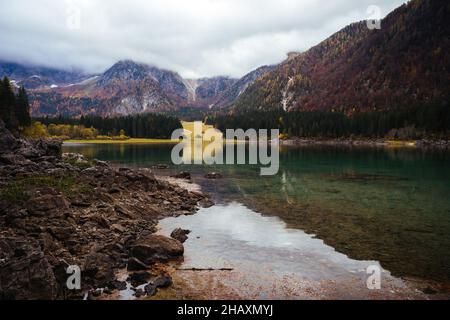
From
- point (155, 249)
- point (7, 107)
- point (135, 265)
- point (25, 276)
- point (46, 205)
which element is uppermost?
point (7, 107)

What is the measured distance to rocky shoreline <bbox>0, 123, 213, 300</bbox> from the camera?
16.9m

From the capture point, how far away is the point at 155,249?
2323cm

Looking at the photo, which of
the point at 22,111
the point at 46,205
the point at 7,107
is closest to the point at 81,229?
the point at 46,205

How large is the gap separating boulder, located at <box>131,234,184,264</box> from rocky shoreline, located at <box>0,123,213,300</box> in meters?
0.06

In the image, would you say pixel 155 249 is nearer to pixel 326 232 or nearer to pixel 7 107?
pixel 326 232

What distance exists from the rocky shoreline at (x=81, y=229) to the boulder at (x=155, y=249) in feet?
0.20

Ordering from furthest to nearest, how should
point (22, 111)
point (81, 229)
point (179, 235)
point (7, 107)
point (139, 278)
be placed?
point (22, 111), point (7, 107), point (179, 235), point (81, 229), point (139, 278)

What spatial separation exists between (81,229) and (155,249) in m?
6.19

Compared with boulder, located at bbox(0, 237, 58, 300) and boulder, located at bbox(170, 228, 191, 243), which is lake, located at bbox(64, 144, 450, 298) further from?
boulder, located at bbox(0, 237, 58, 300)

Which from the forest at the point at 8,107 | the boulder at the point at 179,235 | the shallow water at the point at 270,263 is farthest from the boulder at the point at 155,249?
the forest at the point at 8,107

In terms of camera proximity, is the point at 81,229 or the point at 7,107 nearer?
the point at 81,229

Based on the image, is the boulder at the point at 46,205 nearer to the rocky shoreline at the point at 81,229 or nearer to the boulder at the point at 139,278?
the rocky shoreline at the point at 81,229

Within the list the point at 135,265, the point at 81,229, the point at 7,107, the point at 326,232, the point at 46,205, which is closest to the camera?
the point at 135,265

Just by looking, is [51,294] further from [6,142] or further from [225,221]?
[6,142]
